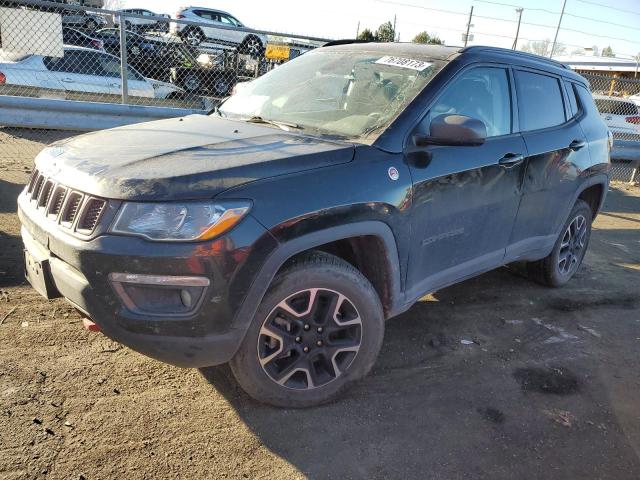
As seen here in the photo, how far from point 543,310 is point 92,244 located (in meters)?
3.63

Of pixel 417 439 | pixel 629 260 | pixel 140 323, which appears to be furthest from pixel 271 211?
pixel 629 260

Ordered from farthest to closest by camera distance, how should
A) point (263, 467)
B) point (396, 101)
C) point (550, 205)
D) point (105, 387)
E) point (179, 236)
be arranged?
point (550, 205) → point (396, 101) → point (105, 387) → point (263, 467) → point (179, 236)

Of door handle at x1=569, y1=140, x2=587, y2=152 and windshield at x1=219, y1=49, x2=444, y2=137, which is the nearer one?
windshield at x1=219, y1=49, x2=444, y2=137

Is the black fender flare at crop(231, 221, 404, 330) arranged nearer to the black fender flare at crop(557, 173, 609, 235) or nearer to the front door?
the front door

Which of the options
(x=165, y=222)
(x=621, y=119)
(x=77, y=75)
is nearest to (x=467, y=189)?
(x=165, y=222)

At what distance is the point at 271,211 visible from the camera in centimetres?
238

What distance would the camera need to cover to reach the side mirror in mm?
2887

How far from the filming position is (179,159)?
2.53 meters

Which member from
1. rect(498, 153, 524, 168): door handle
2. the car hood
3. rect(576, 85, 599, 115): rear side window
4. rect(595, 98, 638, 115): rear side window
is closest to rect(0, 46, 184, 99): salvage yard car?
the car hood

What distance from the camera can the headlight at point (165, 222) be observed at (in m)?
2.27

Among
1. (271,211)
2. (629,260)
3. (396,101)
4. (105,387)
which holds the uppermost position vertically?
(396,101)

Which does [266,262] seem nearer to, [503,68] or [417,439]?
[417,439]

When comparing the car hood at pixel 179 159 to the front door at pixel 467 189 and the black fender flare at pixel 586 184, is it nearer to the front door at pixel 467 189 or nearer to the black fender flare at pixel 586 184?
the front door at pixel 467 189

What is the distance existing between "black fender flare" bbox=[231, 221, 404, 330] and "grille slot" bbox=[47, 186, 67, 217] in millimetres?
1013
